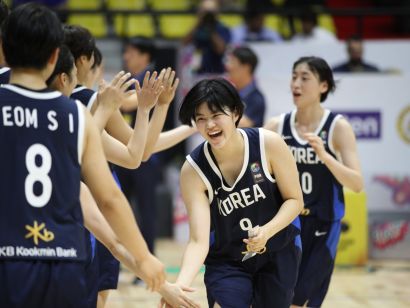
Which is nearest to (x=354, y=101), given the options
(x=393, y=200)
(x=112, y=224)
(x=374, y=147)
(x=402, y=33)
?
(x=374, y=147)

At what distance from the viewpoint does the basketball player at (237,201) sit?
4281mm

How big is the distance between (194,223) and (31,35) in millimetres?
1519

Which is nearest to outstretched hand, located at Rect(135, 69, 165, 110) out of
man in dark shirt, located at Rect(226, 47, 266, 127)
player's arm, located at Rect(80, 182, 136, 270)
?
player's arm, located at Rect(80, 182, 136, 270)

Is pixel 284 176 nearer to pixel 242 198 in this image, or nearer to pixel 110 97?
pixel 242 198

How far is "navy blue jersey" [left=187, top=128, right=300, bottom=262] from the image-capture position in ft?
14.5

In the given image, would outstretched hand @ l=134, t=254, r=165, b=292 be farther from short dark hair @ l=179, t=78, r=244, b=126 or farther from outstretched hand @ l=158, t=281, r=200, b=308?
short dark hair @ l=179, t=78, r=244, b=126

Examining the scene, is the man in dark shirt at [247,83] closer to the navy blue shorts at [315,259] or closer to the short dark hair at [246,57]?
the short dark hair at [246,57]

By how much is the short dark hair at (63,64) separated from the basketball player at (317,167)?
6.72ft

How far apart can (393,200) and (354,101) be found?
1230 mm

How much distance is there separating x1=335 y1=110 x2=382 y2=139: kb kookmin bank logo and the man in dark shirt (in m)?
1.82

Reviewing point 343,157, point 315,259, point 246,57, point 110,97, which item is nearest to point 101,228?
point 110,97

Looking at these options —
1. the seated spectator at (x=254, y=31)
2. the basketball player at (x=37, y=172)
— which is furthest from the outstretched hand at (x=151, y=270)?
the seated spectator at (x=254, y=31)

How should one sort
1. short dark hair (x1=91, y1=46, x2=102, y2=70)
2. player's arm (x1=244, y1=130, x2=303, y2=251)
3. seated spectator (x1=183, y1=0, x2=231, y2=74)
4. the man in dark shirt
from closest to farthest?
player's arm (x1=244, y1=130, x2=303, y2=251)
short dark hair (x1=91, y1=46, x2=102, y2=70)
the man in dark shirt
seated spectator (x1=183, y1=0, x2=231, y2=74)

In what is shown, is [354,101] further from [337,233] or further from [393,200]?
[337,233]
